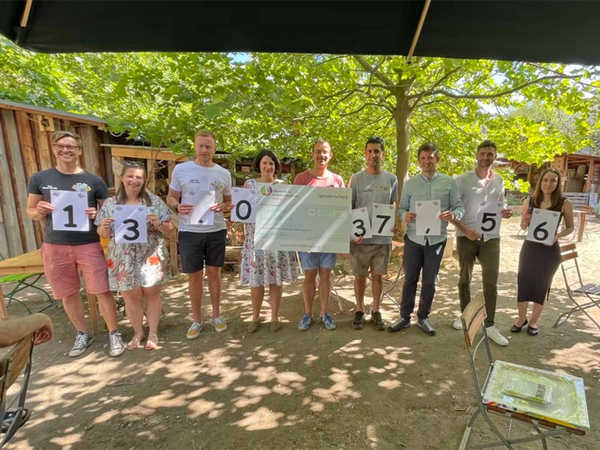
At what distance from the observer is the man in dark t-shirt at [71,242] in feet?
10.3

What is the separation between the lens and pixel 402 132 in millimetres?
6871

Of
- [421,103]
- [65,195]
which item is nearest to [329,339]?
[65,195]

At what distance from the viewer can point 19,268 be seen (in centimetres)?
384

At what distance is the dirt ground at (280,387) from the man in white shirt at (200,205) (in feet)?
3.43

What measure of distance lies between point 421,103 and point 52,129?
8019 mm

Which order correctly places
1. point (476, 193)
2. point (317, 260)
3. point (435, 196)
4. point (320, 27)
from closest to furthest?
point (320, 27), point (435, 196), point (476, 193), point (317, 260)

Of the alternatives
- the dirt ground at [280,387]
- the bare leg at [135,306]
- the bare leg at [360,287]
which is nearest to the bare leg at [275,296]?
the dirt ground at [280,387]

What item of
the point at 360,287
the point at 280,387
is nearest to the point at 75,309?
the point at 280,387

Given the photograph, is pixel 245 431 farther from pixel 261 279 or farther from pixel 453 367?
pixel 453 367

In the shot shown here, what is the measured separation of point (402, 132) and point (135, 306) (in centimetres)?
616

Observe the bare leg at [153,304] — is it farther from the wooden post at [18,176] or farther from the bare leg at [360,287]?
the wooden post at [18,176]

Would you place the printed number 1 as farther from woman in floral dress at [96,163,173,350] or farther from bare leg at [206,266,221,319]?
Result: bare leg at [206,266,221,319]

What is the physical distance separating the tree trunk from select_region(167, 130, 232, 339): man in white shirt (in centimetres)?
474

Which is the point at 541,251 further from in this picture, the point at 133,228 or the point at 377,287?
the point at 133,228
